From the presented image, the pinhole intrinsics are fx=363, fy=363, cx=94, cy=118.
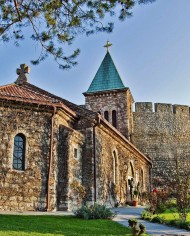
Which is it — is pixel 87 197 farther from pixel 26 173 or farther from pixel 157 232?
pixel 157 232

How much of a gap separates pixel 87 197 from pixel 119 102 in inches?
697

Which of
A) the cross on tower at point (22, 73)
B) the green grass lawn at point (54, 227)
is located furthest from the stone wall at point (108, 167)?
the green grass lawn at point (54, 227)

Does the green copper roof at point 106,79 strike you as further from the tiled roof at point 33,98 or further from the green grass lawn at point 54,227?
the green grass lawn at point 54,227

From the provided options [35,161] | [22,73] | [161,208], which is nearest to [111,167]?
[161,208]

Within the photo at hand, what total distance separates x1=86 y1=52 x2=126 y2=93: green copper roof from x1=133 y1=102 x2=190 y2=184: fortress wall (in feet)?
11.0

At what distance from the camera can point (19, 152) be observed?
16.2 m

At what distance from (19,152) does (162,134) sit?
75.1 feet

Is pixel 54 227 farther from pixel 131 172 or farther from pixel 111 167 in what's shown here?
pixel 131 172

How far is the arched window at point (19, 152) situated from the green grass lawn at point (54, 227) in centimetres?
388

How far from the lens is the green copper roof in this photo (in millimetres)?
35906

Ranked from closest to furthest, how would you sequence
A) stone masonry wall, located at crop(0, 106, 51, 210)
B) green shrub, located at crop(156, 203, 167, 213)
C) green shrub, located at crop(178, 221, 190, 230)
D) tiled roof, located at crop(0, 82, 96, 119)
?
green shrub, located at crop(178, 221, 190, 230) → stone masonry wall, located at crop(0, 106, 51, 210) → tiled roof, located at crop(0, 82, 96, 119) → green shrub, located at crop(156, 203, 167, 213)

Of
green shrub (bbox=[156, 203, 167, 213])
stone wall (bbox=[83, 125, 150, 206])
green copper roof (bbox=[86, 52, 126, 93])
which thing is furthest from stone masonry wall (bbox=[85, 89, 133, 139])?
green shrub (bbox=[156, 203, 167, 213])

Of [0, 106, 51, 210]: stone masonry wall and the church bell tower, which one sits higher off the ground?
the church bell tower

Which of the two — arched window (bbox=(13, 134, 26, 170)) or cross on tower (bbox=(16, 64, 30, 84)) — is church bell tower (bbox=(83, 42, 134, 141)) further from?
arched window (bbox=(13, 134, 26, 170))
